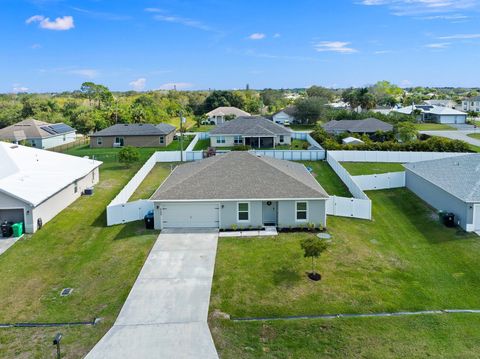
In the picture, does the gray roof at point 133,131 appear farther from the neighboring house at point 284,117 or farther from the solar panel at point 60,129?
the neighboring house at point 284,117

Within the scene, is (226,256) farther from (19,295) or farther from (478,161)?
(478,161)

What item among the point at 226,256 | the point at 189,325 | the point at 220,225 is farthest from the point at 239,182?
the point at 189,325

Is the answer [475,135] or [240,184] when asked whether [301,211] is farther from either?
[475,135]

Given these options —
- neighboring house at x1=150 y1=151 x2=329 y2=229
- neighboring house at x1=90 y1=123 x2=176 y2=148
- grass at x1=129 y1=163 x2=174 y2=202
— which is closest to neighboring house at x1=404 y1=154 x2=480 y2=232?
neighboring house at x1=150 y1=151 x2=329 y2=229

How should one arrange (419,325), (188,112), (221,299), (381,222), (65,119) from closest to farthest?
1. (419,325)
2. (221,299)
3. (381,222)
4. (65,119)
5. (188,112)

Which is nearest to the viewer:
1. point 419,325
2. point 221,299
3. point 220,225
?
point 419,325

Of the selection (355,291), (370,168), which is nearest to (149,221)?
(355,291)
